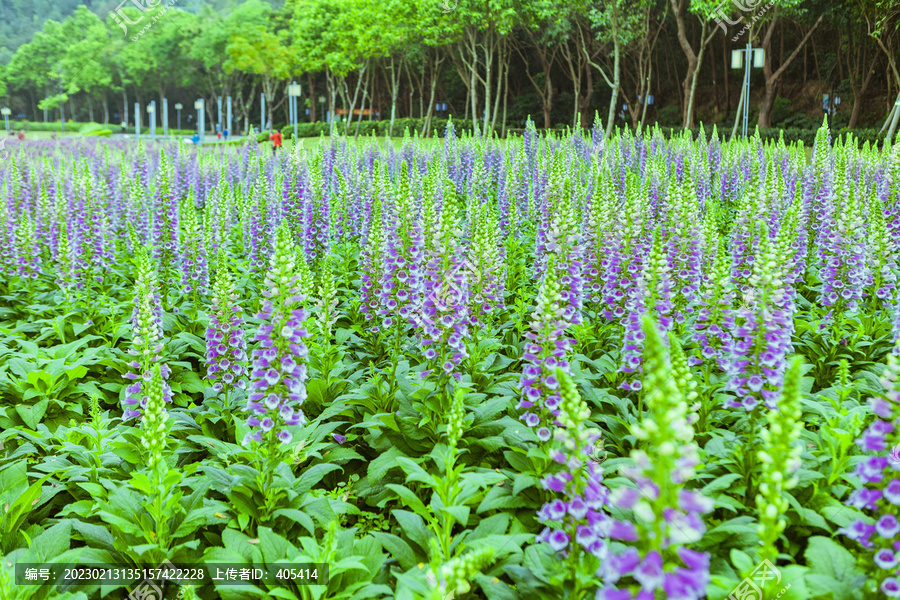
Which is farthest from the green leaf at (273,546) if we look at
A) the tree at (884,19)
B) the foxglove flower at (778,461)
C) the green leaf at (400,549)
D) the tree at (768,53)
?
the tree at (768,53)

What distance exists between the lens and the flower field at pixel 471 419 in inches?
102

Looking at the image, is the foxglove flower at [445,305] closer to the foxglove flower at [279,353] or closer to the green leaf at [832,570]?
the foxglove flower at [279,353]

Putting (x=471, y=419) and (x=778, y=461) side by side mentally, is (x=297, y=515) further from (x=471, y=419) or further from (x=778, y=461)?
(x=778, y=461)

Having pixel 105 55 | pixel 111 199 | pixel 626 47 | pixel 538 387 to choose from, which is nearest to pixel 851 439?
pixel 538 387

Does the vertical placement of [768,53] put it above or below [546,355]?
above

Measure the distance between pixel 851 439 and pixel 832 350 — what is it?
249cm

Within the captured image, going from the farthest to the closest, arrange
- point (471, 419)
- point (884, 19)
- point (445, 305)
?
1. point (884, 19)
2. point (445, 305)
3. point (471, 419)

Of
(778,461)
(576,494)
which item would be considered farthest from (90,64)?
(778,461)

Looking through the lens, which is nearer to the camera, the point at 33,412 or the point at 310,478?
the point at 310,478

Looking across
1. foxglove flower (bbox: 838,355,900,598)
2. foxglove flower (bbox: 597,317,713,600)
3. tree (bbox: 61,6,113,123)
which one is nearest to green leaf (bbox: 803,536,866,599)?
foxglove flower (bbox: 838,355,900,598)

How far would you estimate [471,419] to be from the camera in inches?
174

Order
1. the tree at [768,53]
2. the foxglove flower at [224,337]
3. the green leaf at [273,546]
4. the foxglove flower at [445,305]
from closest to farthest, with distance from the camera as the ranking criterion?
the green leaf at [273,546] → the foxglove flower at [445,305] → the foxglove flower at [224,337] → the tree at [768,53]

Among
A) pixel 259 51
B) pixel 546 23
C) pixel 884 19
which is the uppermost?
pixel 259 51

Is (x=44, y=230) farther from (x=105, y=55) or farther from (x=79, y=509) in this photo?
(x=105, y=55)
